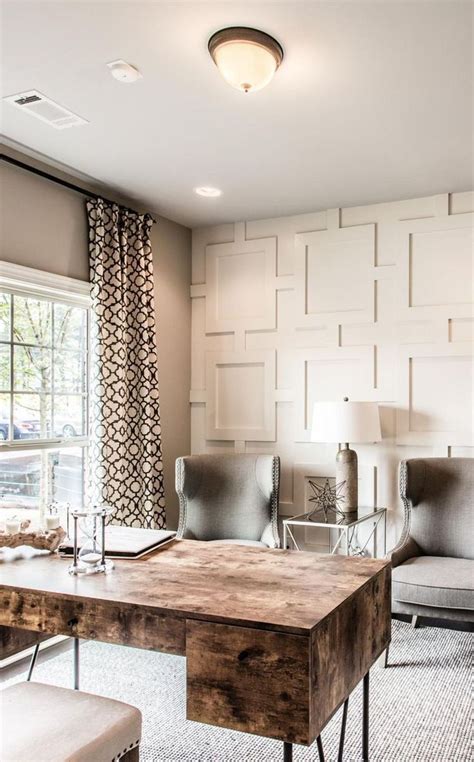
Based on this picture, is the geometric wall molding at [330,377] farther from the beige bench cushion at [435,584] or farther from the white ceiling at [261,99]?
the beige bench cushion at [435,584]

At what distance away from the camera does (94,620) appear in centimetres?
169

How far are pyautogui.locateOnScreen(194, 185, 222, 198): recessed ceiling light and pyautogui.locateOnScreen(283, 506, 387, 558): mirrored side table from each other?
2063mm

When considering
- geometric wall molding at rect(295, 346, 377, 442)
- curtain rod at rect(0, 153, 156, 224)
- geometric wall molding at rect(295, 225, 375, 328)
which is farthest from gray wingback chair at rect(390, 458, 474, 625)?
curtain rod at rect(0, 153, 156, 224)

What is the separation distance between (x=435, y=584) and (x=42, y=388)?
2289mm

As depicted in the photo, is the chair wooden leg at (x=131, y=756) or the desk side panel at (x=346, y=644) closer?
the desk side panel at (x=346, y=644)

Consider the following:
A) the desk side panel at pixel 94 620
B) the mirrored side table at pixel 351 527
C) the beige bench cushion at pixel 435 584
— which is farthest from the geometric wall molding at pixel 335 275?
the desk side panel at pixel 94 620

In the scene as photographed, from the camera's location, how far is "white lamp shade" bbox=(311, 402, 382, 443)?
374 cm

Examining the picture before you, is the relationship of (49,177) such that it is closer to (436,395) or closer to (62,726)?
(436,395)

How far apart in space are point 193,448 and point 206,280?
1.26 meters

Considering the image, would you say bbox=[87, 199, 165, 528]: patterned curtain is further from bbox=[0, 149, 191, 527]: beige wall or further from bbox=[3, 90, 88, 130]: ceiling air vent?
bbox=[3, 90, 88, 130]: ceiling air vent

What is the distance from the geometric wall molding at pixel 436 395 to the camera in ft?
13.0

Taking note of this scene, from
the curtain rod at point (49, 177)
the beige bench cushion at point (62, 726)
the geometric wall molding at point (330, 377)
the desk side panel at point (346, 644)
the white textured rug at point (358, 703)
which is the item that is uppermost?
the curtain rod at point (49, 177)

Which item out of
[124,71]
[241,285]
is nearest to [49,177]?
[124,71]

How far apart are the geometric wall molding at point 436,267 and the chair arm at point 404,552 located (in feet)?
4.59
